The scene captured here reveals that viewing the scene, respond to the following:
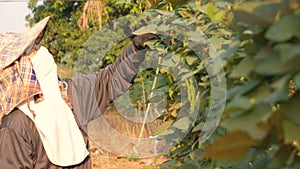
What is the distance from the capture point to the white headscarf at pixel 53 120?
8.27ft

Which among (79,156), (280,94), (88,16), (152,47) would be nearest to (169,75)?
(152,47)

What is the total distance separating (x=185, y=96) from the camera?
6.19 ft

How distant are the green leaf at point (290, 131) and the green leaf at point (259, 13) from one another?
0.12 m

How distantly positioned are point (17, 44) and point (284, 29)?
193 cm

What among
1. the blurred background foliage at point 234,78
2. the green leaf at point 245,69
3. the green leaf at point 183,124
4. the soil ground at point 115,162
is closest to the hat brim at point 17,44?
the blurred background foliage at point 234,78

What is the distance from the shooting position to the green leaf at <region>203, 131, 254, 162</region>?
716 mm

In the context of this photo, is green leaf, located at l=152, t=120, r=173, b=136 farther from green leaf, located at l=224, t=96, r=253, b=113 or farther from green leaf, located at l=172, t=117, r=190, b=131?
green leaf, located at l=224, t=96, r=253, b=113

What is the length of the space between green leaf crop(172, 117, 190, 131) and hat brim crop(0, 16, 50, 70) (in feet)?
2.83

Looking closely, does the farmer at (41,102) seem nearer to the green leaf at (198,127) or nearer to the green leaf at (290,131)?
the green leaf at (198,127)

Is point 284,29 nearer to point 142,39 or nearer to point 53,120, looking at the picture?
point 142,39

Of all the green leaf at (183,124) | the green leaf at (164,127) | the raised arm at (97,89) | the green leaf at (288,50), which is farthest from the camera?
the raised arm at (97,89)

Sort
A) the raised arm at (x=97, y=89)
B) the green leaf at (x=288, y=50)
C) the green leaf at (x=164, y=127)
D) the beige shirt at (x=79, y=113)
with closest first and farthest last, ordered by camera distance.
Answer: the green leaf at (x=288, y=50)
the green leaf at (x=164, y=127)
the beige shirt at (x=79, y=113)
the raised arm at (x=97, y=89)

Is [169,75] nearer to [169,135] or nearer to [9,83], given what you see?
[169,135]

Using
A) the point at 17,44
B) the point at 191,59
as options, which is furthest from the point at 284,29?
the point at 17,44
